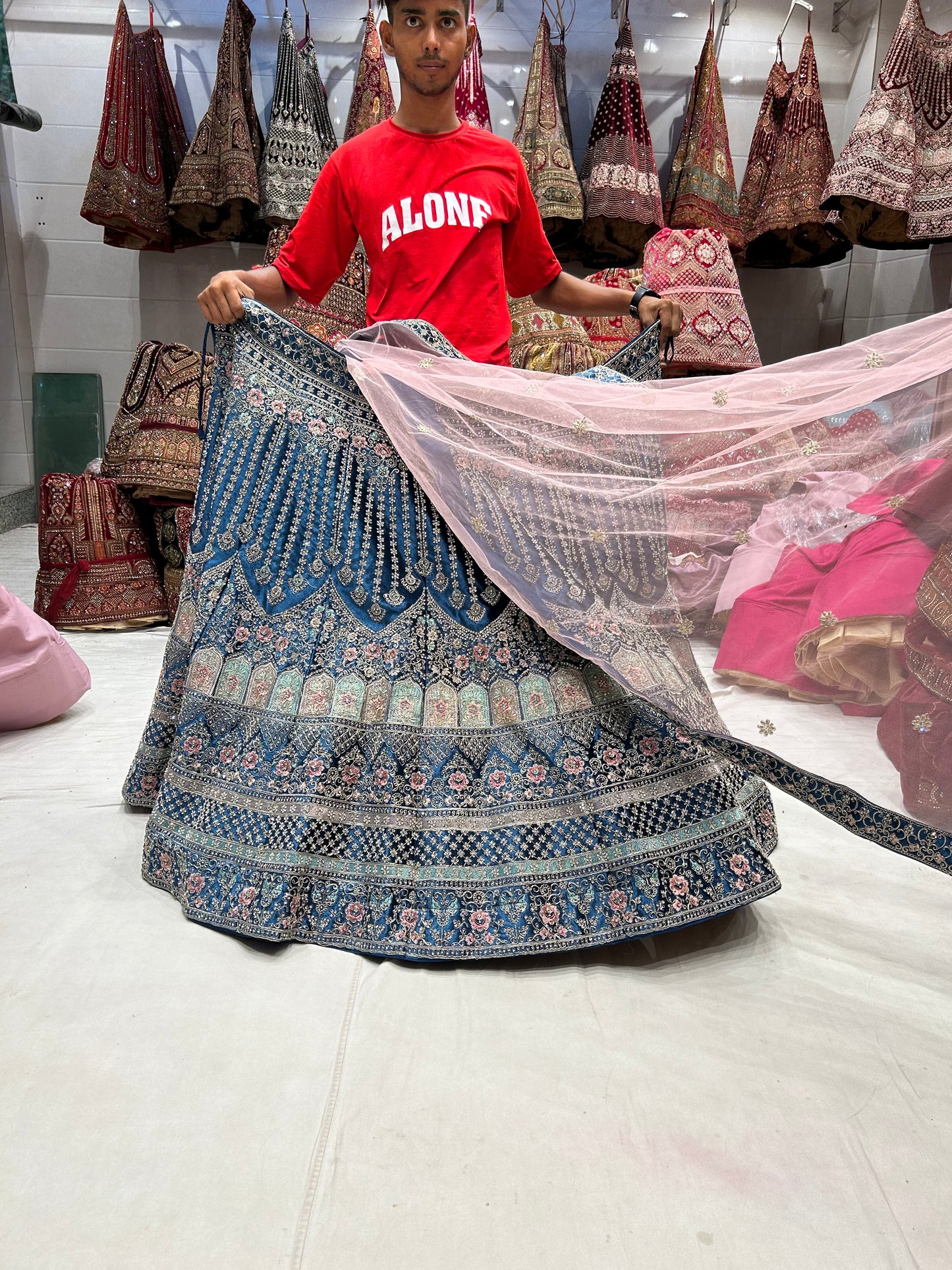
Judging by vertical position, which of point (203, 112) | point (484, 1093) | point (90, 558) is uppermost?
point (203, 112)

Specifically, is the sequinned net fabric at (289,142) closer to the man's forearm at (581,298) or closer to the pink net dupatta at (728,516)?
the man's forearm at (581,298)

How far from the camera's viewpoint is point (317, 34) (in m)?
3.83

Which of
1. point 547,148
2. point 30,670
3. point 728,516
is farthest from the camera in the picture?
point 547,148

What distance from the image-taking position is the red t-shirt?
4.67 feet

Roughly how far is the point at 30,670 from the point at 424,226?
1.30 m

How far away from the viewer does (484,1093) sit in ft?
3.14

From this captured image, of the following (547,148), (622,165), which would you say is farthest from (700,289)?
(547,148)

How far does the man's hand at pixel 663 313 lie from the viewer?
4.73 feet

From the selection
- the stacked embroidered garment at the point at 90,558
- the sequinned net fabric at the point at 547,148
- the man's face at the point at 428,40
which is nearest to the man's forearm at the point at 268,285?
the man's face at the point at 428,40

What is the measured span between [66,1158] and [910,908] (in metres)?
1.13

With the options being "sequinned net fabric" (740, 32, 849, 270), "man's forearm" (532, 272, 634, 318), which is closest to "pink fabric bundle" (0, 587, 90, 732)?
"man's forearm" (532, 272, 634, 318)

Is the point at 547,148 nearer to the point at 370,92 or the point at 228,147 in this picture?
the point at 370,92

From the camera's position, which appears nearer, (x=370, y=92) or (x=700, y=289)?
(x=700, y=289)

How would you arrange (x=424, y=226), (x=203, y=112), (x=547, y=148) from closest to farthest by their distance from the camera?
(x=424, y=226) < (x=547, y=148) < (x=203, y=112)
